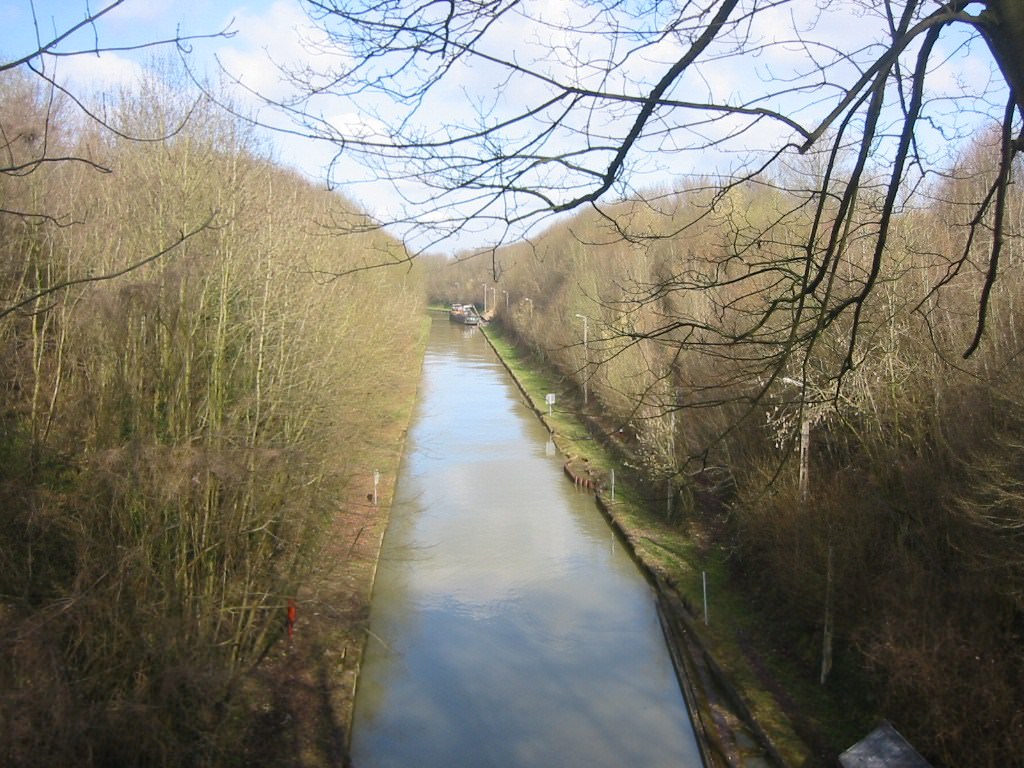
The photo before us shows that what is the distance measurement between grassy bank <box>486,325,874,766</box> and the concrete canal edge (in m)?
0.02

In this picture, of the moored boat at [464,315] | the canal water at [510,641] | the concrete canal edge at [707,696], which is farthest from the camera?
the moored boat at [464,315]

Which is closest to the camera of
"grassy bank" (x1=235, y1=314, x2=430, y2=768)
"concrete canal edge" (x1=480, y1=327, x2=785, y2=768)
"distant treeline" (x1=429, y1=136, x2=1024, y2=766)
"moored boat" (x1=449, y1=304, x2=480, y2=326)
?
"distant treeline" (x1=429, y1=136, x2=1024, y2=766)

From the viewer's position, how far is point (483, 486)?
20859 millimetres

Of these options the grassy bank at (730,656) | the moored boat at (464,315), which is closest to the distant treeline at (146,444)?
the grassy bank at (730,656)

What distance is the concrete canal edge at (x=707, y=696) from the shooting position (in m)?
9.42

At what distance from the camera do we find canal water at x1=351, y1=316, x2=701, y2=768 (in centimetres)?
993

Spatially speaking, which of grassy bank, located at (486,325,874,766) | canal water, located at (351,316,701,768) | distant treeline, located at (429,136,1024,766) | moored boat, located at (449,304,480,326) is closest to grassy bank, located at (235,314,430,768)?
canal water, located at (351,316,701,768)

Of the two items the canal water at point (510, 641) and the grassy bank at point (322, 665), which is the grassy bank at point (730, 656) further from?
the grassy bank at point (322, 665)

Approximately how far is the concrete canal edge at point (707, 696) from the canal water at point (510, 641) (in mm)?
180

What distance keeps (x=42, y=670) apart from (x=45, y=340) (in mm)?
5107

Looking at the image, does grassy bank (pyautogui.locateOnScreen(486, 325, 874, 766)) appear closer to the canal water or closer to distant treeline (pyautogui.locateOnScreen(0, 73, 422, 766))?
the canal water

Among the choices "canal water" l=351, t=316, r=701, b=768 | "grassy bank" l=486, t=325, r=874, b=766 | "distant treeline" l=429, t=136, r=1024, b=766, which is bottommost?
"canal water" l=351, t=316, r=701, b=768

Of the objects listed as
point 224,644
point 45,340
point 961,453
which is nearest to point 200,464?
point 224,644

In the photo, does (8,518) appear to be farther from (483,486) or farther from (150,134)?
(483,486)
